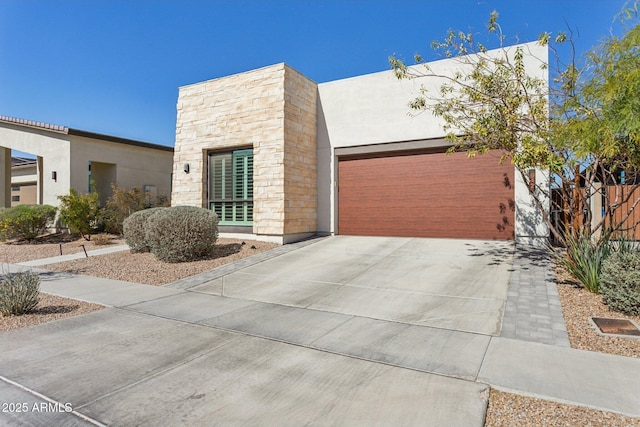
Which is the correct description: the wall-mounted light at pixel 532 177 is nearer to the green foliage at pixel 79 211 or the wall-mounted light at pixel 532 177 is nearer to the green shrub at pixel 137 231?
the green shrub at pixel 137 231

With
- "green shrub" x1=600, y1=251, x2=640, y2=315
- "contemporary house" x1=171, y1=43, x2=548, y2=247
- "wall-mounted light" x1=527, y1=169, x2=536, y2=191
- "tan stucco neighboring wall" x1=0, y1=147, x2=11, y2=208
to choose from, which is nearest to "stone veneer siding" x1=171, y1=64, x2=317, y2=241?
"contemporary house" x1=171, y1=43, x2=548, y2=247

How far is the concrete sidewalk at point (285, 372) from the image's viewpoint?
9.07 ft

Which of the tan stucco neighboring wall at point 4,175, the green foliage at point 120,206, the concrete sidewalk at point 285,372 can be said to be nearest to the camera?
the concrete sidewalk at point 285,372

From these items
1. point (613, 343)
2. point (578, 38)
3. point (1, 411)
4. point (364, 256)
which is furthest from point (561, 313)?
point (1, 411)

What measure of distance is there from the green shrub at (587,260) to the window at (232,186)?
8874mm

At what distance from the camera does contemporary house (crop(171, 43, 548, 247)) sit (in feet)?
34.1

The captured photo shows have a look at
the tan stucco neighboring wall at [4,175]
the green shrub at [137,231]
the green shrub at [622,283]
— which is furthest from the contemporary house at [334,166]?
the tan stucco neighboring wall at [4,175]

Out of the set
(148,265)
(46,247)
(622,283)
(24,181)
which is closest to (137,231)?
(148,265)

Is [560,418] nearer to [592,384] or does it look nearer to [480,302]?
[592,384]

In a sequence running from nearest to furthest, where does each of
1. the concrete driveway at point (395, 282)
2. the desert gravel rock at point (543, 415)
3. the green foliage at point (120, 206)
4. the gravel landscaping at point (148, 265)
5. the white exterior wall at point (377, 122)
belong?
1. the desert gravel rock at point (543, 415)
2. the concrete driveway at point (395, 282)
3. the gravel landscaping at point (148, 265)
4. the white exterior wall at point (377, 122)
5. the green foliage at point (120, 206)

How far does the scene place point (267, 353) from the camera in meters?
3.85

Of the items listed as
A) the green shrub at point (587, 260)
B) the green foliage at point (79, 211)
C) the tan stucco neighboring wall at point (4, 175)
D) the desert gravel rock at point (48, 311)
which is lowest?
the desert gravel rock at point (48, 311)

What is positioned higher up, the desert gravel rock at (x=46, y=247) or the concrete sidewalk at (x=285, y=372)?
the desert gravel rock at (x=46, y=247)

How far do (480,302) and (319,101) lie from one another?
31.1ft
